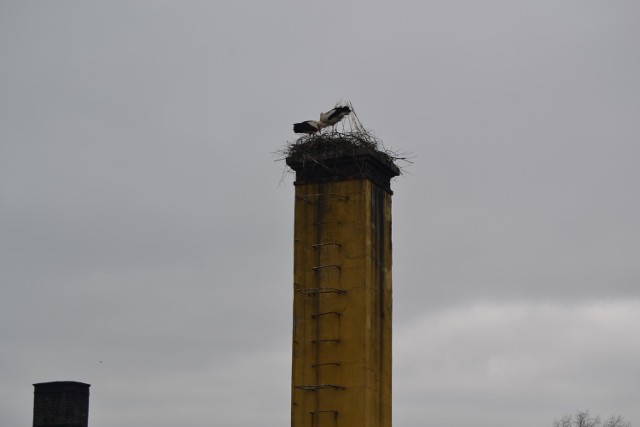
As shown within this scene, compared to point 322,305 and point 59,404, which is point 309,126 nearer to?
point 322,305

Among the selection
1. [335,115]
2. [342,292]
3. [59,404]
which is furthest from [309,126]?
[59,404]

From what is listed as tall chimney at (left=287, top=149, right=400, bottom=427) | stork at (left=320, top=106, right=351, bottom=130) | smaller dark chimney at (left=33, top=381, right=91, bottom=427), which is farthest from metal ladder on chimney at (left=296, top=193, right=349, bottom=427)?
smaller dark chimney at (left=33, top=381, right=91, bottom=427)

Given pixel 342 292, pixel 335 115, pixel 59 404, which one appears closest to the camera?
pixel 342 292

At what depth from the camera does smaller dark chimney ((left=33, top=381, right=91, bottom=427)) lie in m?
31.2

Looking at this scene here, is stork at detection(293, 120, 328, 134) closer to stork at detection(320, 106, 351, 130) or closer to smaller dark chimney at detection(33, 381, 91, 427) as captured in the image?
stork at detection(320, 106, 351, 130)

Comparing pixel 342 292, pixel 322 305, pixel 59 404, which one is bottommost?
pixel 59 404

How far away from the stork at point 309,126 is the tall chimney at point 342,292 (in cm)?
80

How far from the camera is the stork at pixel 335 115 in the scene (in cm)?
2831

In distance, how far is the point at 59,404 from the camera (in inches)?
1231

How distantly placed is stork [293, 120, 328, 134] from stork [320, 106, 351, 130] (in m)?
0.10

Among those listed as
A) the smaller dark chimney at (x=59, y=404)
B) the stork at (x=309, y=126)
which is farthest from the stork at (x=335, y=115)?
the smaller dark chimney at (x=59, y=404)

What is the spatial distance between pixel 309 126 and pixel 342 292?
4.18 meters

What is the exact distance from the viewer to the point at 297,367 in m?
26.6

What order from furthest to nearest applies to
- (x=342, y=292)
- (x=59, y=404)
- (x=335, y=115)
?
(x=59, y=404)
(x=335, y=115)
(x=342, y=292)
